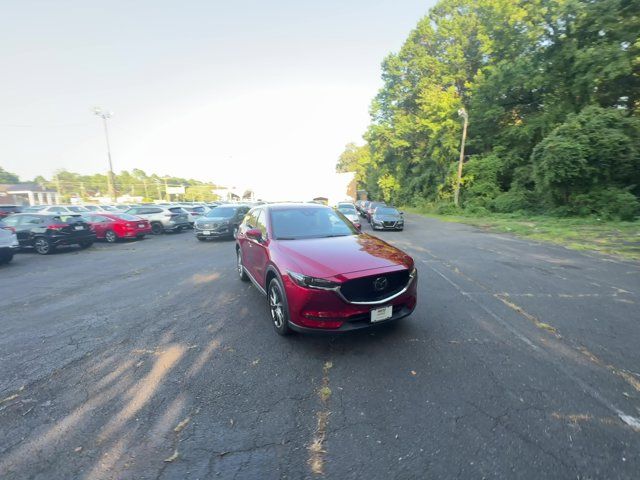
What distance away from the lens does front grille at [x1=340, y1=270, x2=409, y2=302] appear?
10.5ft

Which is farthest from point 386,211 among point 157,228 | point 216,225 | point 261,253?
point 261,253

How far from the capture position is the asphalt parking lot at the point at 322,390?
2031mm

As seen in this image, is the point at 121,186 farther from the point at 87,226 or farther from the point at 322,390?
the point at 322,390

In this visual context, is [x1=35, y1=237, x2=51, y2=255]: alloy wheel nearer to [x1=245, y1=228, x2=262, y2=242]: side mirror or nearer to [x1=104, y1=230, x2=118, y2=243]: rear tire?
[x1=104, y1=230, x2=118, y2=243]: rear tire

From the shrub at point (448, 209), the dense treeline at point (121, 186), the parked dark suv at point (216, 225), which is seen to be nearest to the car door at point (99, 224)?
the parked dark suv at point (216, 225)

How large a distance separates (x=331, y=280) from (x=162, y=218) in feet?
54.8

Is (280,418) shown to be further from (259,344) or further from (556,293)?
(556,293)

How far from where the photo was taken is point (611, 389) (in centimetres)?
265

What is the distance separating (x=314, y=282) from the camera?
10.4 ft

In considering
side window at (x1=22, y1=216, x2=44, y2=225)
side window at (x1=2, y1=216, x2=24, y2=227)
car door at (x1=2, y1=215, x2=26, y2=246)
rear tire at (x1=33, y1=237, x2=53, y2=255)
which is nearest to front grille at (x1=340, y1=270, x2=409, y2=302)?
rear tire at (x1=33, y1=237, x2=53, y2=255)

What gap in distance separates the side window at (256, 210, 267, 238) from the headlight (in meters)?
1.38

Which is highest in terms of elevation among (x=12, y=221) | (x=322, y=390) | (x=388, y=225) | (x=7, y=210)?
(x=7, y=210)

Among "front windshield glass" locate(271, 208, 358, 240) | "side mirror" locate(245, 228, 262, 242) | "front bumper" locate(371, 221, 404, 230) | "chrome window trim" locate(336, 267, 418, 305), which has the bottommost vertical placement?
"front bumper" locate(371, 221, 404, 230)

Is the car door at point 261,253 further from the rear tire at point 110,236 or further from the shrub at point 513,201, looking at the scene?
the shrub at point 513,201
